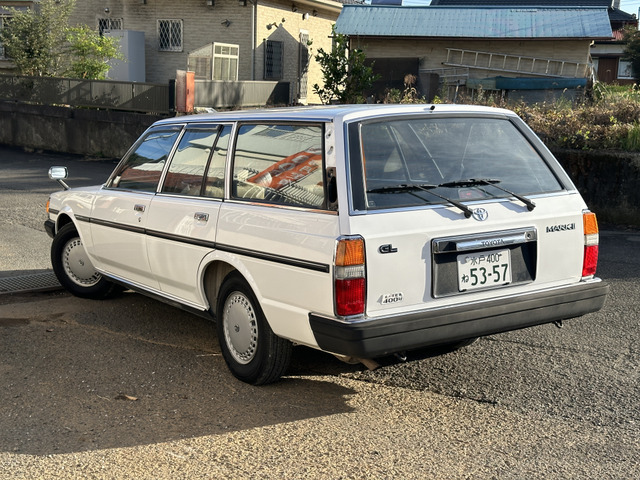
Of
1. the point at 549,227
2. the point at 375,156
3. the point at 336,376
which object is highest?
the point at 375,156

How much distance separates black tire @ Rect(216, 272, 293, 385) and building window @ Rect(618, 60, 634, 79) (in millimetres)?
46606

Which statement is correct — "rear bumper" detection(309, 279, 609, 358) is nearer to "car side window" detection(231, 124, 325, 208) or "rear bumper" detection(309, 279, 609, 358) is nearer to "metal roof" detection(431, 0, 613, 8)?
"car side window" detection(231, 124, 325, 208)

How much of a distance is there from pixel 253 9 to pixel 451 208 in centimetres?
2261

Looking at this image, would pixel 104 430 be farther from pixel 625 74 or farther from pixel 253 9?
pixel 625 74

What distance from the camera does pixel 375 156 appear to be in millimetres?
4355

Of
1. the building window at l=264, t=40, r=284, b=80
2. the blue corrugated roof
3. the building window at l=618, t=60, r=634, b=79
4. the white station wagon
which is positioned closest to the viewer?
the white station wagon

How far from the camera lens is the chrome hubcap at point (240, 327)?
476 cm

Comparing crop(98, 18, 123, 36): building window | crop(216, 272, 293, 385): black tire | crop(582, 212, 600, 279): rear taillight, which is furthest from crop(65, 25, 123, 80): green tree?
crop(582, 212, 600, 279): rear taillight

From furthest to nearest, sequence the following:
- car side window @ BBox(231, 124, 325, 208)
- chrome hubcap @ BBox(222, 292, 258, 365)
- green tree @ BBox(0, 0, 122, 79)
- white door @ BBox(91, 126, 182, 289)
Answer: green tree @ BBox(0, 0, 122, 79)
white door @ BBox(91, 126, 182, 289)
chrome hubcap @ BBox(222, 292, 258, 365)
car side window @ BBox(231, 124, 325, 208)

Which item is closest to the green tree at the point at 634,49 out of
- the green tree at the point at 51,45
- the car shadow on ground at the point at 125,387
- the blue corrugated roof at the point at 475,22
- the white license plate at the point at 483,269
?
the blue corrugated roof at the point at 475,22

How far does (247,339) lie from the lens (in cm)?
480

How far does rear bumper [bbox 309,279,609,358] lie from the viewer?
4.04 metres

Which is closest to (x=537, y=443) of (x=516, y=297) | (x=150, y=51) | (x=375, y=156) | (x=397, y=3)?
(x=516, y=297)

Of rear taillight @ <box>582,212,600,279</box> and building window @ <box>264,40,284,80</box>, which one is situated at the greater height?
building window @ <box>264,40,284,80</box>
